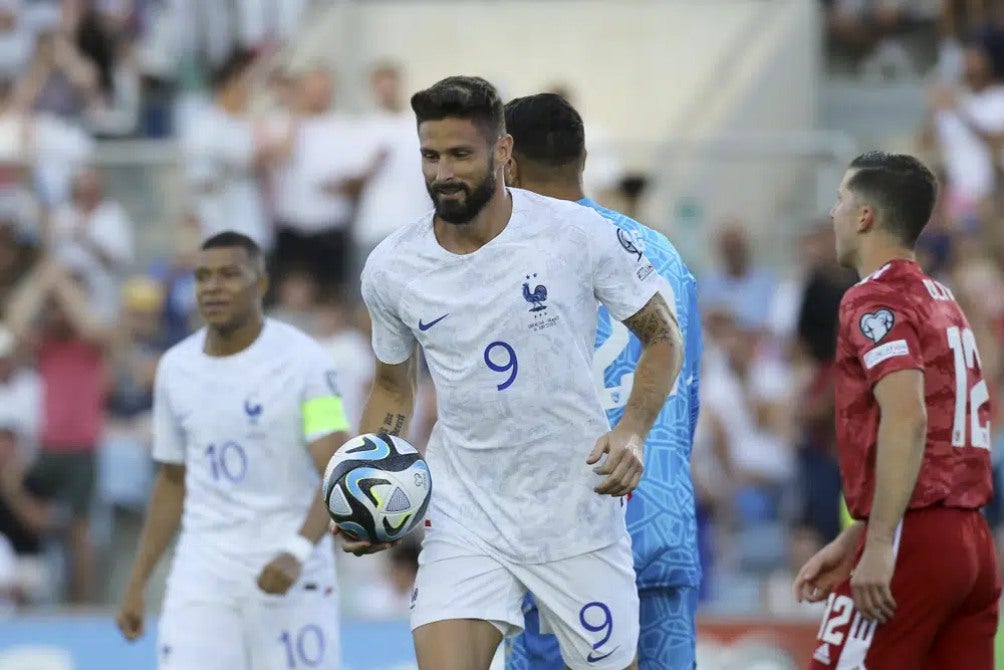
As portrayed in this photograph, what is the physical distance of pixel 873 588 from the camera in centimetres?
654

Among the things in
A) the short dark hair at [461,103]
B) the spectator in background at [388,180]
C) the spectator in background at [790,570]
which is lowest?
the spectator in background at [790,570]

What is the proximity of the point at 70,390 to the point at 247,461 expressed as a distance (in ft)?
19.5

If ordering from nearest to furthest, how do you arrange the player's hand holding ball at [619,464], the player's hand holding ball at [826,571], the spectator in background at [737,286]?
the player's hand holding ball at [619,464] < the player's hand holding ball at [826,571] < the spectator in background at [737,286]

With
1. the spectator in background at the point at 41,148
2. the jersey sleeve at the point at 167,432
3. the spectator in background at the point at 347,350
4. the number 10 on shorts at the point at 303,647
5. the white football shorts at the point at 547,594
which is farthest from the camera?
the spectator in background at the point at 41,148

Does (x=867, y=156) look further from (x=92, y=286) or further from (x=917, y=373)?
(x=92, y=286)

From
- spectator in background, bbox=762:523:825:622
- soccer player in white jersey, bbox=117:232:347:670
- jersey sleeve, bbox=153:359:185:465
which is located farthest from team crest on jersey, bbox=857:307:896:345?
spectator in background, bbox=762:523:825:622

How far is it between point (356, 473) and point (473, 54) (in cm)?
1214

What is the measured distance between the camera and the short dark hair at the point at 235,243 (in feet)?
28.0

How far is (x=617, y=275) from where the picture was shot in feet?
21.4

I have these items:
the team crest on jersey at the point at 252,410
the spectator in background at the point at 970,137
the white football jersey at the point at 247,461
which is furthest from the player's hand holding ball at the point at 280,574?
the spectator in background at the point at 970,137

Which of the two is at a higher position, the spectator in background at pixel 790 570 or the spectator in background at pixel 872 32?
the spectator in background at pixel 872 32

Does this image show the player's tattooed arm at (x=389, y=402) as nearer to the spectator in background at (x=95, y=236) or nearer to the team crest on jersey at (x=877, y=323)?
the team crest on jersey at (x=877, y=323)

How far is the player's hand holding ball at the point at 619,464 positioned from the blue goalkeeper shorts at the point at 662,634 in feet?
4.22

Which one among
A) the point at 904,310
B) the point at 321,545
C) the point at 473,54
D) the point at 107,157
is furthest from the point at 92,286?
the point at 904,310
